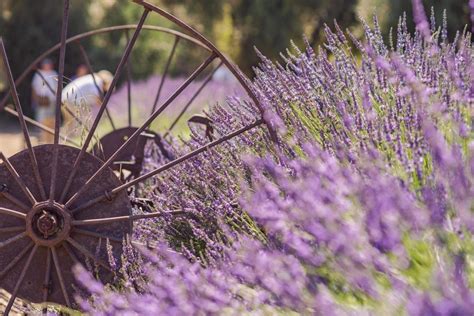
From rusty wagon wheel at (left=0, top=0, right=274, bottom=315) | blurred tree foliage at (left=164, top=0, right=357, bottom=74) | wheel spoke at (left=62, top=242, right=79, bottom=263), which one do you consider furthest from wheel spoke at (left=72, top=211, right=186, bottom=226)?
blurred tree foliage at (left=164, top=0, right=357, bottom=74)

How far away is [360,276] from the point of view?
2.07m

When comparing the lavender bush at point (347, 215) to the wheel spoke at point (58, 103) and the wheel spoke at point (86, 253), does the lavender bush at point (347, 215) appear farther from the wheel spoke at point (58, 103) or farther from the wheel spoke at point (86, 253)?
the wheel spoke at point (58, 103)

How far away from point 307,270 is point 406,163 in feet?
1.34

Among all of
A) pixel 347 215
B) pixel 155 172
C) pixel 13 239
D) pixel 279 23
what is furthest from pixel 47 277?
pixel 279 23

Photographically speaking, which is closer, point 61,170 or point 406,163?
point 406,163

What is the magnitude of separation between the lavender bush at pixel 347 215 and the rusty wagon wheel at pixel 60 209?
165 millimetres

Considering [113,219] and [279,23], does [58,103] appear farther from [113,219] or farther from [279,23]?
[279,23]

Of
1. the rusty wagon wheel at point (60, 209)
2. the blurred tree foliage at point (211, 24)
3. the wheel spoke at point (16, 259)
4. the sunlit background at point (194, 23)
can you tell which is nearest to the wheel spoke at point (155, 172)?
the rusty wagon wheel at point (60, 209)

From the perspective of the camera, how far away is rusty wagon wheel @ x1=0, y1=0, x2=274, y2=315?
3451 millimetres

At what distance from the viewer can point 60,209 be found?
345 cm

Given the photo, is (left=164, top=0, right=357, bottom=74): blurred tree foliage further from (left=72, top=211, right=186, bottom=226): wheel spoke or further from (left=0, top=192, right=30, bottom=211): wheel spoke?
(left=72, top=211, right=186, bottom=226): wheel spoke

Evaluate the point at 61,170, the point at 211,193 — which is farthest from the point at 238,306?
the point at 61,170

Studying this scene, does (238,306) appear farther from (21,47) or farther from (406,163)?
(21,47)

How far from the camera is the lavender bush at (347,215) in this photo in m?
2.11
